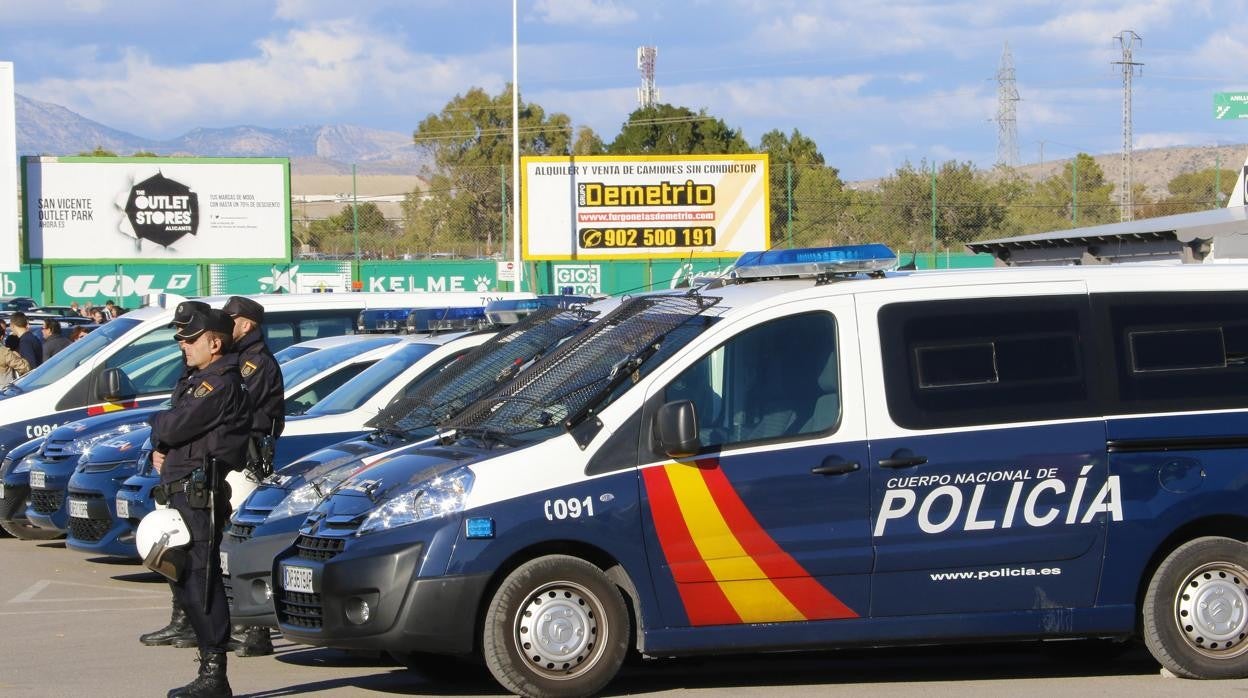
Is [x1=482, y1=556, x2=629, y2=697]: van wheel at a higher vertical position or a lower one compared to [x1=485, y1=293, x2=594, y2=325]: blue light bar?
lower

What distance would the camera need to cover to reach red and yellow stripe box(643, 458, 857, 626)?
23.0 feet

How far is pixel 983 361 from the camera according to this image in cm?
740

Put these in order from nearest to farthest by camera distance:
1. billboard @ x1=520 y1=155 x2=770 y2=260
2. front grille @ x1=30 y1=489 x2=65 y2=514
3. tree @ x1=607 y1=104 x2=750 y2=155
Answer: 1. front grille @ x1=30 y1=489 x2=65 y2=514
2. billboard @ x1=520 y1=155 x2=770 y2=260
3. tree @ x1=607 y1=104 x2=750 y2=155

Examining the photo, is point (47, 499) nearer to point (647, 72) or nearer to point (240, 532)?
point (240, 532)

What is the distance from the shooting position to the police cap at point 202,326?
713cm

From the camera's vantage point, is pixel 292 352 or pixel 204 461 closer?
pixel 204 461

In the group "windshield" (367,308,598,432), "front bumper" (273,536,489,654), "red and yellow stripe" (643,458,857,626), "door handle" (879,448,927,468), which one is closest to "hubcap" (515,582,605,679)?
"front bumper" (273,536,489,654)

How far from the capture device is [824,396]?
23.8 ft

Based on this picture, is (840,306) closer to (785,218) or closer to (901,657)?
(901,657)

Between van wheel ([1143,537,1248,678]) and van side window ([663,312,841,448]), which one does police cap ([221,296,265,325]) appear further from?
van wheel ([1143,537,1248,678])

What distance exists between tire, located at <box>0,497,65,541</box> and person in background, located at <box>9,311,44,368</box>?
21.1ft

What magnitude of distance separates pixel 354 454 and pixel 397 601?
175 centimetres

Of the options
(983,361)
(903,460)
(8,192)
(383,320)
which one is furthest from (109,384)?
(8,192)

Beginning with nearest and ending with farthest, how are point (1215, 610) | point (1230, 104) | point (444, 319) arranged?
point (1215, 610) < point (444, 319) < point (1230, 104)
